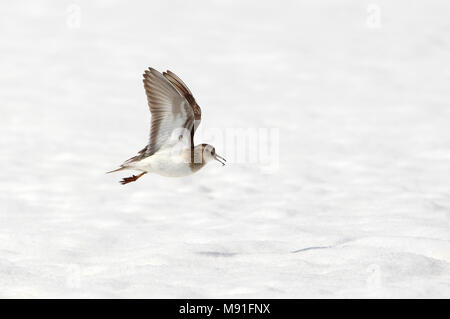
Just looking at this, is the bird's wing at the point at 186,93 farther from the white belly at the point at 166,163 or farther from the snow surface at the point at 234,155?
the snow surface at the point at 234,155

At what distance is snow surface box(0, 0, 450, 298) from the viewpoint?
6.88 m

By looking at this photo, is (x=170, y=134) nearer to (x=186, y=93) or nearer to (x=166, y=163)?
(x=166, y=163)

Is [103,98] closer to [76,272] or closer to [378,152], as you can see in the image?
[378,152]

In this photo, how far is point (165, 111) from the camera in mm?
6871

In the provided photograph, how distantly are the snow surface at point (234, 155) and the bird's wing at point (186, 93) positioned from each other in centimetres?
139

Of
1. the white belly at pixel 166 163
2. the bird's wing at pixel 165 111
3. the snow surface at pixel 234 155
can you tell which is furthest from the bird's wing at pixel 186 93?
the snow surface at pixel 234 155

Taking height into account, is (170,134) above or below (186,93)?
below

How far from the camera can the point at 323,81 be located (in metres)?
17.7

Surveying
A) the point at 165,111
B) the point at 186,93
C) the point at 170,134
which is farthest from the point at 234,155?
the point at 165,111

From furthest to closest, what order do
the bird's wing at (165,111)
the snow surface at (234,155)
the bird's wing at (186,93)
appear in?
1. the bird's wing at (186,93)
2. the snow surface at (234,155)
3. the bird's wing at (165,111)

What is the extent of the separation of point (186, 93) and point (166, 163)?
2.33 ft

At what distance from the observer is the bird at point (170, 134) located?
22.2 ft

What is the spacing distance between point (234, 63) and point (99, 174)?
7188 millimetres
